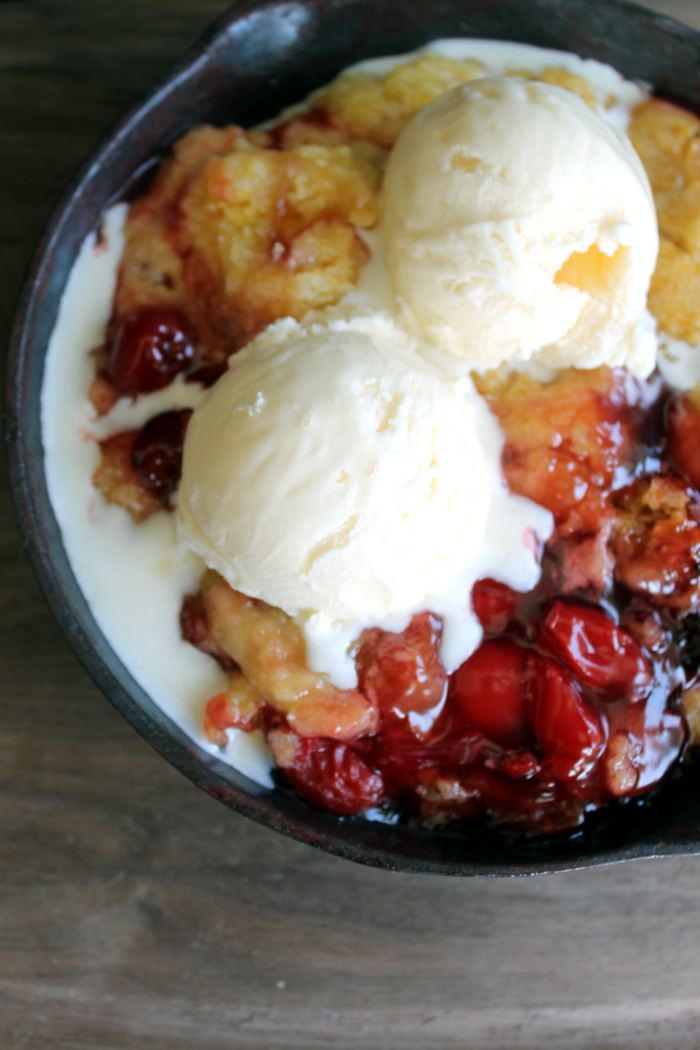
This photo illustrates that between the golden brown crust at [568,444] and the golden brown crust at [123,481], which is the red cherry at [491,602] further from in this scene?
the golden brown crust at [123,481]

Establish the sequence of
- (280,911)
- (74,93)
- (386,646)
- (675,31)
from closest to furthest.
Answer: (386,646), (675,31), (280,911), (74,93)

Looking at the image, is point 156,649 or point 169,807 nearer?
point 156,649

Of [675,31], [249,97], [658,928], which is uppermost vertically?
[675,31]

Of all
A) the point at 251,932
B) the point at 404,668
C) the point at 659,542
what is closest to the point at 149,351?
the point at 404,668

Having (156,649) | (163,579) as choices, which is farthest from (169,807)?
(163,579)

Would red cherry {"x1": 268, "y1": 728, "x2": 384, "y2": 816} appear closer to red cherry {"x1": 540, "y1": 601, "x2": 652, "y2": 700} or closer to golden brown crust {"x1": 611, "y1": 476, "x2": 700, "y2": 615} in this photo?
red cherry {"x1": 540, "y1": 601, "x2": 652, "y2": 700}

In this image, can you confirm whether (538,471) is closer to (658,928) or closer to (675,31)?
(675,31)

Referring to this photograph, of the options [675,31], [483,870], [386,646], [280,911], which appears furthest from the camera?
[280,911]

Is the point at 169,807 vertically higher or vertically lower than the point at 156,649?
lower
